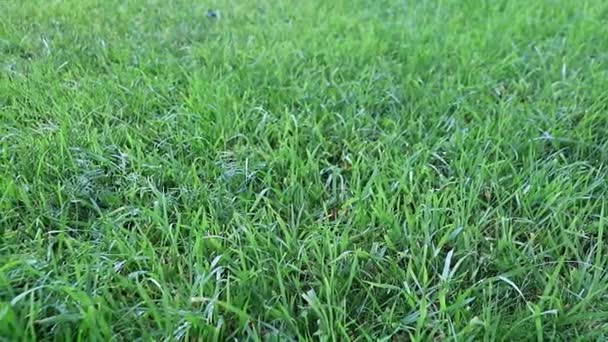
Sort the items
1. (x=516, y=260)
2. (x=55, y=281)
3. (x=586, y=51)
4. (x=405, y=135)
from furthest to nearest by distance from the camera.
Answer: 1. (x=586, y=51)
2. (x=405, y=135)
3. (x=516, y=260)
4. (x=55, y=281)

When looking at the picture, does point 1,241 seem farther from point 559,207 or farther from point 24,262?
point 559,207

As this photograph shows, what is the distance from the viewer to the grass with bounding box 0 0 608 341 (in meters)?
1.31

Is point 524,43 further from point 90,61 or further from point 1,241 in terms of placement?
point 1,241

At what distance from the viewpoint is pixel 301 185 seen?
1.77 metres

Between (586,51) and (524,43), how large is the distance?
28cm

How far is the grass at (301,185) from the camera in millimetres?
1312

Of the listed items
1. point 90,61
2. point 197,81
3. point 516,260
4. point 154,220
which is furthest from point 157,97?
point 516,260

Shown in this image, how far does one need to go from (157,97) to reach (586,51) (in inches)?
76.8

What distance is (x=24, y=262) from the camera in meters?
1.35

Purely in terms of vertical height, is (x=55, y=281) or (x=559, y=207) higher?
(x=55, y=281)

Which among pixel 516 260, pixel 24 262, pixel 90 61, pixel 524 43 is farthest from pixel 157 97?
pixel 524 43

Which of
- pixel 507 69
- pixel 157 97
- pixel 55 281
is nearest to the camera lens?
pixel 55 281

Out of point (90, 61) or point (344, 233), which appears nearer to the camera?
point (344, 233)

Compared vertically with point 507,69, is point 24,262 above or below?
above
